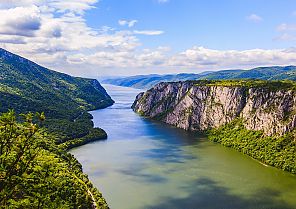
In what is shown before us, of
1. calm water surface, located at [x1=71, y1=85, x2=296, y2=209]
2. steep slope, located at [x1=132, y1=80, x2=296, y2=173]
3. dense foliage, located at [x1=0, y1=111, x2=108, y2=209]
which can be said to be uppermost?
dense foliage, located at [x1=0, y1=111, x2=108, y2=209]

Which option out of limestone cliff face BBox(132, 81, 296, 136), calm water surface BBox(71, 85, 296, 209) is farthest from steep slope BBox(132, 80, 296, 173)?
calm water surface BBox(71, 85, 296, 209)

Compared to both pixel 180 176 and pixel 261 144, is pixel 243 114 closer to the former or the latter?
pixel 261 144

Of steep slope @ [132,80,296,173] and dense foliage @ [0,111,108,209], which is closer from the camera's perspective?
dense foliage @ [0,111,108,209]

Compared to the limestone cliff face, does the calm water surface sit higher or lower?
lower

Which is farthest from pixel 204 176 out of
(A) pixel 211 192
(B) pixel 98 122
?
(B) pixel 98 122

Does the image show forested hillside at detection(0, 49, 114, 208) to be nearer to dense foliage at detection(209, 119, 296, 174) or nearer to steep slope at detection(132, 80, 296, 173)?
dense foliage at detection(209, 119, 296, 174)

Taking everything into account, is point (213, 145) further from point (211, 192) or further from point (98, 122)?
point (98, 122)

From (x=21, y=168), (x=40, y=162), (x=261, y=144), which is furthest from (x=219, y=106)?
(x=21, y=168)
